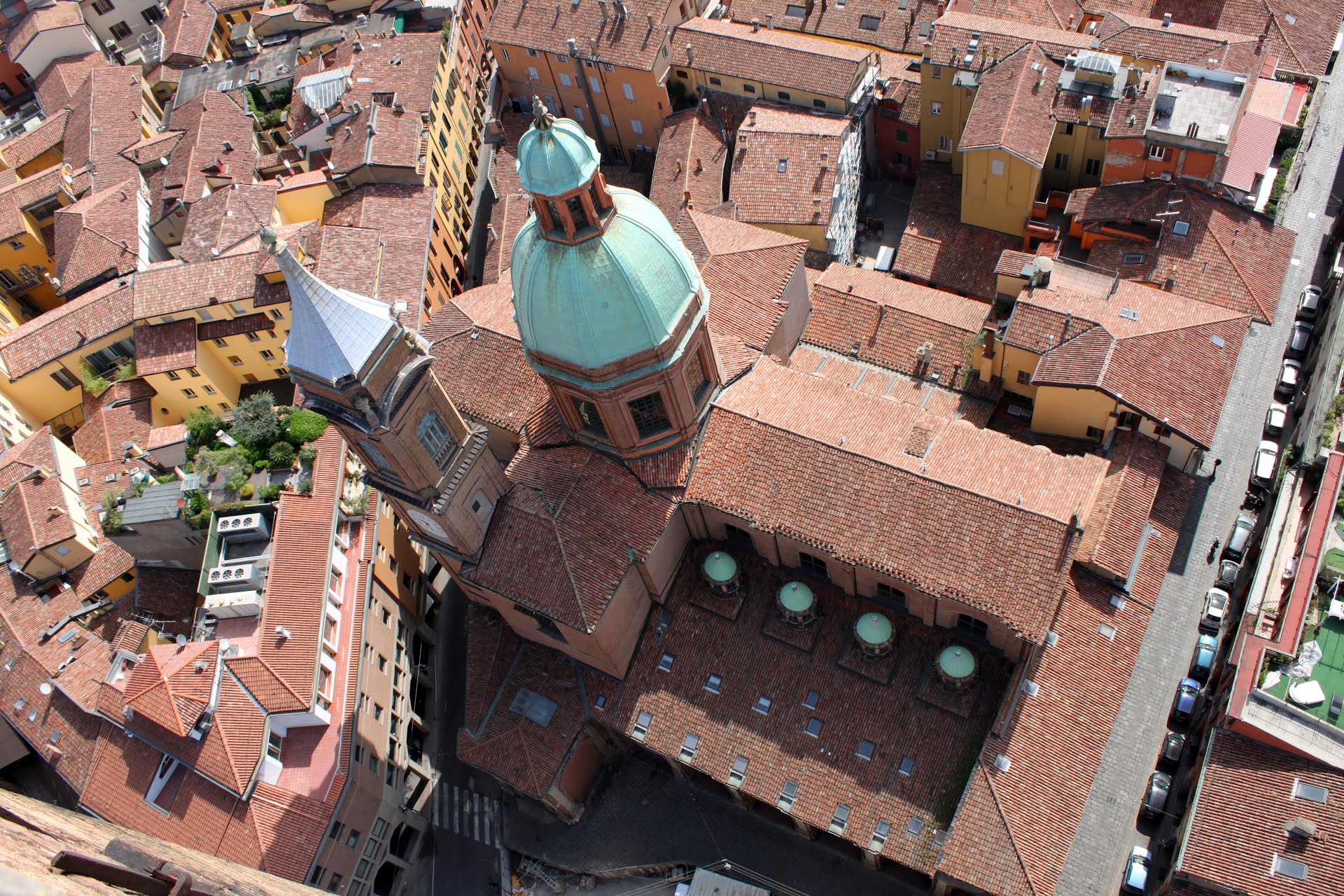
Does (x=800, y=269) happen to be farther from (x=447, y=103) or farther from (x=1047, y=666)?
(x=447, y=103)

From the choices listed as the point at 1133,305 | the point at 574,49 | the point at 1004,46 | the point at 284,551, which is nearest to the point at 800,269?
the point at 1133,305

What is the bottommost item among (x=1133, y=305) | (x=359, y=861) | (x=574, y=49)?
(x=359, y=861)

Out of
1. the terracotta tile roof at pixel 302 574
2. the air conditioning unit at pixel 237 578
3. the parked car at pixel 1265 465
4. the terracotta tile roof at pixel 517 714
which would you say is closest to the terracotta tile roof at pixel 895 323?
the parked car at pixel 1265 465

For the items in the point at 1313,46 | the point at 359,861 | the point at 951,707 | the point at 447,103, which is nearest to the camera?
the point at 951,707

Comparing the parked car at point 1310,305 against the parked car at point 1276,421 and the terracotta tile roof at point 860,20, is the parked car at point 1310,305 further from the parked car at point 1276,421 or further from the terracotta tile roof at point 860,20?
the terracotta tile roof at point 860,20

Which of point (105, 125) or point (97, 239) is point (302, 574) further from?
point (105, 125)

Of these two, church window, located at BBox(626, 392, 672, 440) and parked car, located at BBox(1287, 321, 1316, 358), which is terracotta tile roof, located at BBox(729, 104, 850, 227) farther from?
parked car, located at BBox(1287, 321, 1316, 358)

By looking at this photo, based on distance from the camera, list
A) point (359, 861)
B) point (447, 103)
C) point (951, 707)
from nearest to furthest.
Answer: point (951, 707) → point (359, 861) → point (447, 103)
